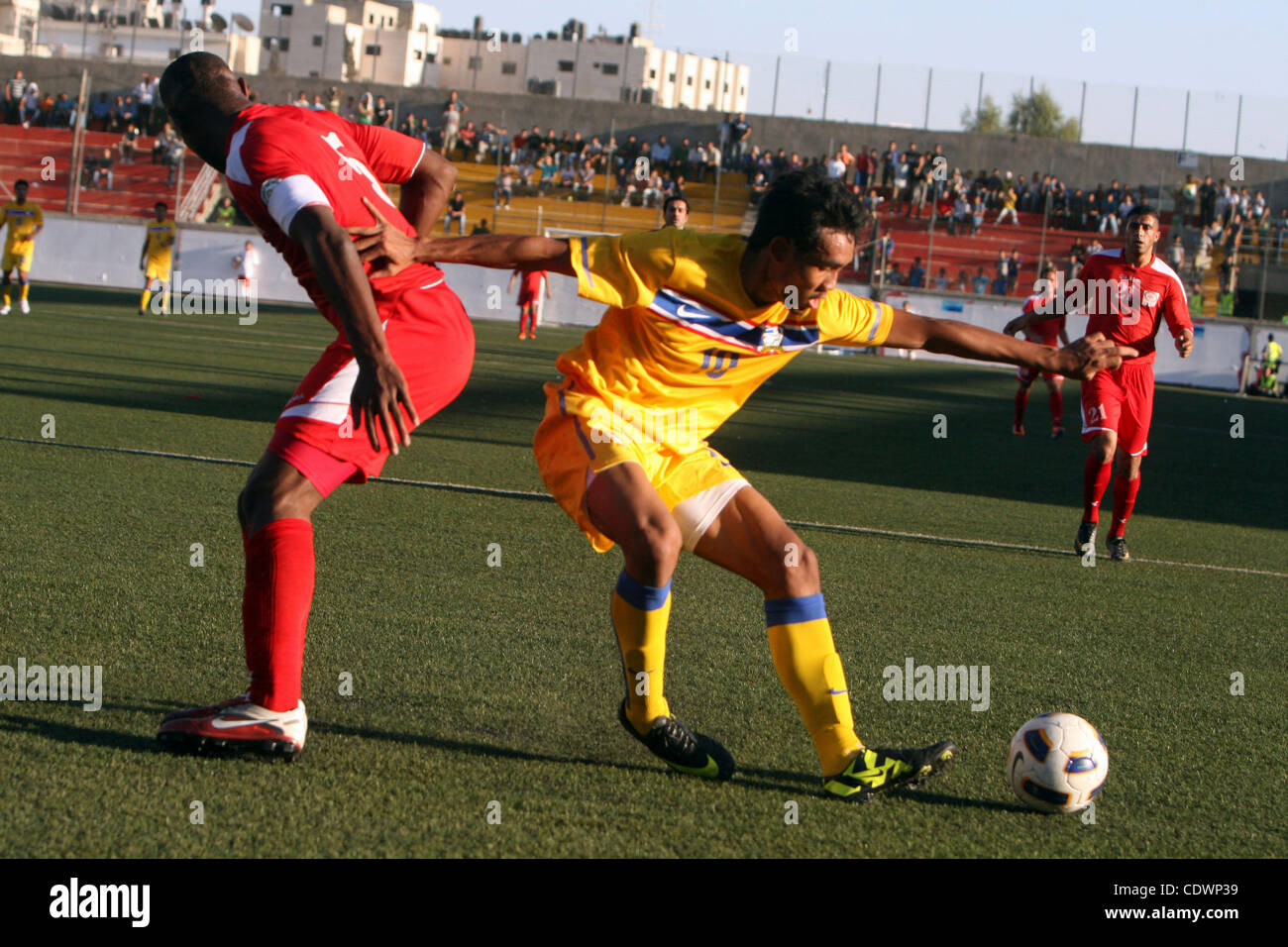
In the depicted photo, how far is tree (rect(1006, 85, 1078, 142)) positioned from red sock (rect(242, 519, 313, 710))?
4915 cm

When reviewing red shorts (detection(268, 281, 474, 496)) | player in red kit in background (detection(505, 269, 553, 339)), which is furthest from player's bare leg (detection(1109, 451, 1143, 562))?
player in red kit in background (detection(505, 269, 553, 339))

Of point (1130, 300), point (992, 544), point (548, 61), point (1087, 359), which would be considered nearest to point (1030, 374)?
point (992, 544)

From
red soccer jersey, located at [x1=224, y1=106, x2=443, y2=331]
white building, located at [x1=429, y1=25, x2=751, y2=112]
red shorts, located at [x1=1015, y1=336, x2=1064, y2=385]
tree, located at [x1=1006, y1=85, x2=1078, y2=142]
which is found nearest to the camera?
red soccer jersey, located at [x1=224, y1=106, x2=443, y2=331]

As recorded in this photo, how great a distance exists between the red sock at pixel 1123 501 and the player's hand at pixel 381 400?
20.5ft

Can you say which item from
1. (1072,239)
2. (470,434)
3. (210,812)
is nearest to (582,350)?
(210,812)

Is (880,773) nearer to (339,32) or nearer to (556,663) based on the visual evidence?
(556,663)

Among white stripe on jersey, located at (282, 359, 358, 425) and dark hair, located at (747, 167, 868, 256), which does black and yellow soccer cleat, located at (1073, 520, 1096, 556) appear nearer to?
dark hair, located at (747, 167, 868, 256)

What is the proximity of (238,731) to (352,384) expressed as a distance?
1015 mm

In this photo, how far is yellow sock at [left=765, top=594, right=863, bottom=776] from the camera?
3.85 m

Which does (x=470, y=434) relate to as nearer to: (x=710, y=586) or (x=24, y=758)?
(x=710, y=586)

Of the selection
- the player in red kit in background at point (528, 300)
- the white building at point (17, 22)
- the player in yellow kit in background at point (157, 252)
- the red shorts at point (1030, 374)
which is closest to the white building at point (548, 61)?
the white building at point (17, 22)

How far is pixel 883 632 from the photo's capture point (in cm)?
572

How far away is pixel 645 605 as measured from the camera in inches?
157
